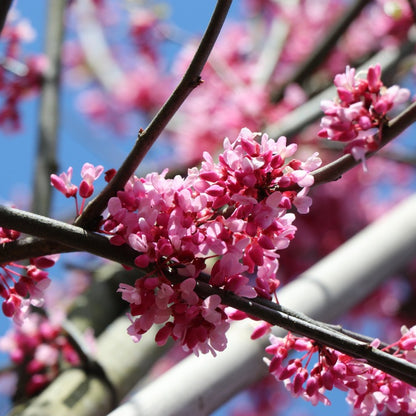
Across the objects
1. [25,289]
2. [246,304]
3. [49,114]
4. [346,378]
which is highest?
[49,114]

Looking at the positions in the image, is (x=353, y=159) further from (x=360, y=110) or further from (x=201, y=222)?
(x=201, y=222)

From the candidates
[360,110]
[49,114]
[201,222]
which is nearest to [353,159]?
Result: [360,110]

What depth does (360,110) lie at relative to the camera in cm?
111

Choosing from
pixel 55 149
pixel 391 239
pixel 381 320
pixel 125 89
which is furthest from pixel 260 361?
pixel 125 89

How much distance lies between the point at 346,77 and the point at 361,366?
56 centimetres

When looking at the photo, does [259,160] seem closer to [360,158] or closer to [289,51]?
[360,158]

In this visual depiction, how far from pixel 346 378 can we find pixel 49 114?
203 centimetres

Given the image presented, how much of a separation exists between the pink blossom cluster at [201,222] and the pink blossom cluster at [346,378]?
0.18m

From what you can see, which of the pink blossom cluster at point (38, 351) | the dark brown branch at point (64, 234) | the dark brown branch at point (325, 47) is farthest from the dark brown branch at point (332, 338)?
the dark brown branch at point (325, 47)

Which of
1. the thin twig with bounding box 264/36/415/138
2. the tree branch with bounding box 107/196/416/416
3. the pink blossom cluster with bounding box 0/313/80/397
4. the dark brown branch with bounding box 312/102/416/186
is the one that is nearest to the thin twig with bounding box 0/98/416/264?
the dark brown branch with bounding box 312/102/416/186

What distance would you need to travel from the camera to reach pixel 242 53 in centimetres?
452

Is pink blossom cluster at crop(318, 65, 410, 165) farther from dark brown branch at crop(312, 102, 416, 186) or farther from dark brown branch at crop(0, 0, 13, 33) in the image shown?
dark brown branch at crop(0, 0, 13, 33)

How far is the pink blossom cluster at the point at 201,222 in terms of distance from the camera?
1071 millimetres

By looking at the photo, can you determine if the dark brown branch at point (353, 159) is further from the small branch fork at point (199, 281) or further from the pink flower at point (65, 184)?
the pink flower at point (65, 184)
